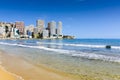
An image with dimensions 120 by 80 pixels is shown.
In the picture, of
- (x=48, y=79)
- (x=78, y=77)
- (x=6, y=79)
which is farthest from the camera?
(x=78, y=77)

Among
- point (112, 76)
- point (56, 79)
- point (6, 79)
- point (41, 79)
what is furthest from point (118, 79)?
point (6, 79)

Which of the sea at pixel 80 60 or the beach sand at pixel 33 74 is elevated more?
the beach sand at pixel 33 74

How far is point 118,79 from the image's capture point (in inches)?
340

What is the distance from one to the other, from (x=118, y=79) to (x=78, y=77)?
74.9 inches

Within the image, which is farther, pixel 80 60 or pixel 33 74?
pixel 80 60

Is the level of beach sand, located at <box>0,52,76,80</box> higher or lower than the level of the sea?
higher

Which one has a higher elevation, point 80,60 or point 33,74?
point 33,74

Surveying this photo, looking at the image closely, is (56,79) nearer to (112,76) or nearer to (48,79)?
(48,79)

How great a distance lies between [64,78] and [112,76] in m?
2.48

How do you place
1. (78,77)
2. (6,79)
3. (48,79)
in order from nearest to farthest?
1. (6,79)
2. (48,79)
3. (78,77)

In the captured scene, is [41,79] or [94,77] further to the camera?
[94,77]

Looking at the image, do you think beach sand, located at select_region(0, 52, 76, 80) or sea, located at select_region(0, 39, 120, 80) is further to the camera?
sea, located at select_region(0, 39, 120, 80)

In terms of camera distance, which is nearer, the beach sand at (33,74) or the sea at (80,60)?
the beach sand at (33,74)

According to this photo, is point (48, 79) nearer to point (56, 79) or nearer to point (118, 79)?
point (56, 79)
